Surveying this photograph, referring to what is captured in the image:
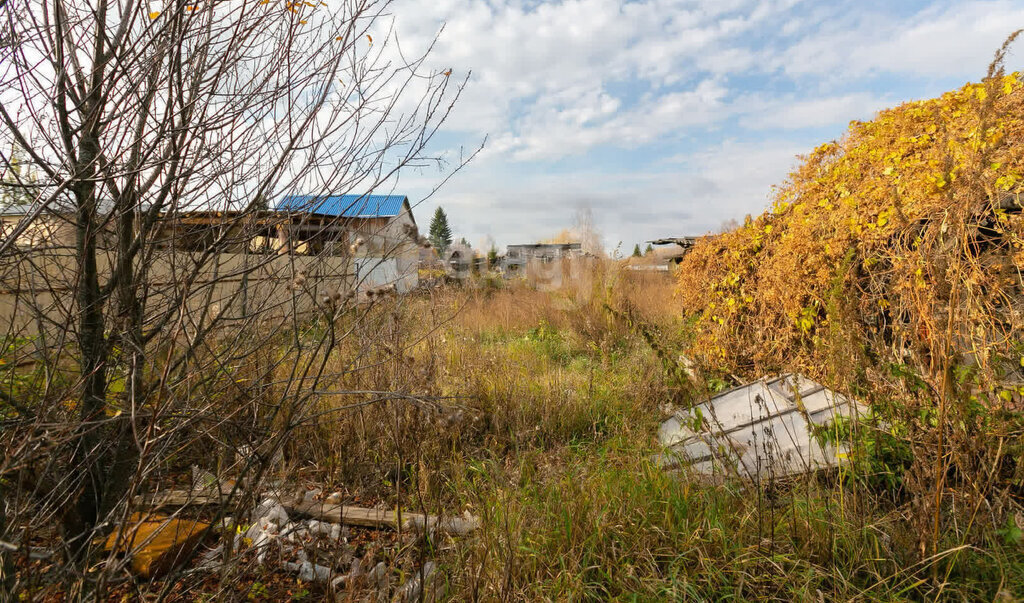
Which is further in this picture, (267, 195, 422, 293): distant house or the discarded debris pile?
(267, 195, 422, 293): distant house

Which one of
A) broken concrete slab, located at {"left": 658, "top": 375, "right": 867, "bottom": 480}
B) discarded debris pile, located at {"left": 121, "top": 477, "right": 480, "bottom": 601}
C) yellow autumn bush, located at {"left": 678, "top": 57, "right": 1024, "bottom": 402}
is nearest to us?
yellow autumn bush, located at {"left": 678, "top": 57, "right": 1024, "bottom": 402}

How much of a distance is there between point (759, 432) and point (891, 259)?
54.7 inches

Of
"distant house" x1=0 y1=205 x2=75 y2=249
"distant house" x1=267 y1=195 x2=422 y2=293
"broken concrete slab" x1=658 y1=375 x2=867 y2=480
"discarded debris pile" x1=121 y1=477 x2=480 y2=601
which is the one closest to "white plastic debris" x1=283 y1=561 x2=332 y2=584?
"discarded debris pile" x1=121 y1=477 x2=480 y2=601

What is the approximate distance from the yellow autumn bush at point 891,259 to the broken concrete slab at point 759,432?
315 mm

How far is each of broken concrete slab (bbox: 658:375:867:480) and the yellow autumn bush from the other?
12.4 inches

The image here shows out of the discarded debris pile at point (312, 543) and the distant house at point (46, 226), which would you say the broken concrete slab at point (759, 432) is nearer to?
the discarded debris pile at point (312, 543)

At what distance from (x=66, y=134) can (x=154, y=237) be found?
427mm

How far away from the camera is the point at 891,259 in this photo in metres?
3.20

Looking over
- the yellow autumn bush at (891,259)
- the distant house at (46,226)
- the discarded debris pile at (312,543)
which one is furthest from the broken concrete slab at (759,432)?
the distant house at (46,226)

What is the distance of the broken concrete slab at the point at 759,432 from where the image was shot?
247 cm

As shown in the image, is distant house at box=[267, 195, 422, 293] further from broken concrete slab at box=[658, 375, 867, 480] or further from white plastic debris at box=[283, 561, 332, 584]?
broken concrete slab at box=[658, 375, 867, 480]

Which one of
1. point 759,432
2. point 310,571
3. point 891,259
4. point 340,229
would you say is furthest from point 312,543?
point 891,259

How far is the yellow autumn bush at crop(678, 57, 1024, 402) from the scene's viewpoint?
173 cm

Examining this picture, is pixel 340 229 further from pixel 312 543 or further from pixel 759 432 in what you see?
pixel 759 432
